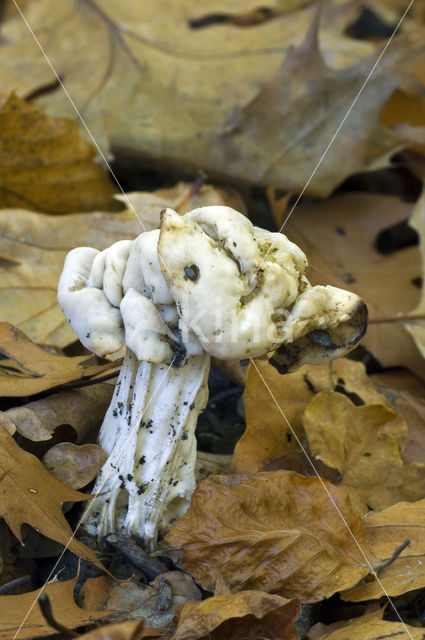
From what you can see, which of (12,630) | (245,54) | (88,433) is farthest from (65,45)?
(12,630)

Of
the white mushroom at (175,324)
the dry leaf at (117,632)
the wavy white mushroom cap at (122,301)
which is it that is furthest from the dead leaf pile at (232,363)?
the wavy white mushroom cap at (122,301)

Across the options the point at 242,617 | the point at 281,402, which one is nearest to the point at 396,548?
the point at 242,617

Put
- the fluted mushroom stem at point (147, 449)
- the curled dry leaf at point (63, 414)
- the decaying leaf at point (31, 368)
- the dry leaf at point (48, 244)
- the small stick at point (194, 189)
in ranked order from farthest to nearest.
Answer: the small stick at point (194, 189) → the dry leaf at point (48, 244) → the decaying leaf at point (31, 368) → the curled dry leaf at point (63, 414) → the fluted mushroom stem at point (147, 449)

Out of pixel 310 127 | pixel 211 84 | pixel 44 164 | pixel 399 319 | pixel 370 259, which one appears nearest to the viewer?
pixel 399 319

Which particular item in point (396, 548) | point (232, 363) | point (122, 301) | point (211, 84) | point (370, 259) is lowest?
point (370, 259)

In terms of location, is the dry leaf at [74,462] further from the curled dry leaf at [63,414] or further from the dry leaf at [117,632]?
the dry leaf at [117,632]

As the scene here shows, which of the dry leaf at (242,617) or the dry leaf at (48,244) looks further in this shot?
the dry leaf at (48,244)

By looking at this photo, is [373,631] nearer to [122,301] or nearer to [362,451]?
[362,451]
